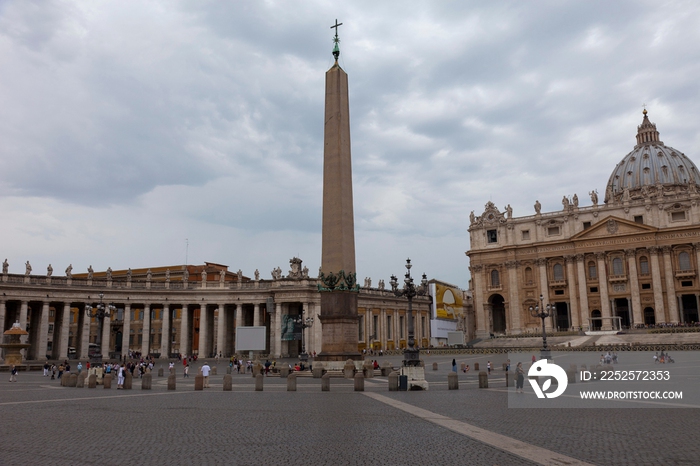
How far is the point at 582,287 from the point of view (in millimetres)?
80125

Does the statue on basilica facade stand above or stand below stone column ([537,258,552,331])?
above

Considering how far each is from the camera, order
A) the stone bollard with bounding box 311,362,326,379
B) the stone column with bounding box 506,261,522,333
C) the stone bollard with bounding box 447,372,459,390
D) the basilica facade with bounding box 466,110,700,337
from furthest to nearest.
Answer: the stone column with bounding box 506,261,522,333 → the basilica facade with bounding box 466,110,700,337 → the stone bollard with bounding box 311,362,326,379 → the stone bollard with bounding box 447,372,459,390

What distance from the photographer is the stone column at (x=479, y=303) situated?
87375 mm

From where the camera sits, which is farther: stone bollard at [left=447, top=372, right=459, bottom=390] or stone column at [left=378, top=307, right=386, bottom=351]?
stone column at [left=378, top=307, right=386, bottom=351]

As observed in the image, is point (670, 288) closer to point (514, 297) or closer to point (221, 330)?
point (514, 297)

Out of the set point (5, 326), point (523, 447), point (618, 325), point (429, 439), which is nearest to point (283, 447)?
point (429, 439)

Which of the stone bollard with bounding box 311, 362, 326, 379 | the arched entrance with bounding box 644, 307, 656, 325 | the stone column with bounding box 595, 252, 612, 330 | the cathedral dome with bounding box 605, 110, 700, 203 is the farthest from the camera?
the cathedral dome with bounding box 605, 110, 700, 203

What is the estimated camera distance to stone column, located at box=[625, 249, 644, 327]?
75.4 meters

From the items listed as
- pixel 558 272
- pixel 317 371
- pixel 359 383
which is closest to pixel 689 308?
pixel 558 272

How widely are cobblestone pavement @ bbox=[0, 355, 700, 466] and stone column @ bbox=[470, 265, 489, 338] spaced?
7341 cm

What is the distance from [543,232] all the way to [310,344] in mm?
46557

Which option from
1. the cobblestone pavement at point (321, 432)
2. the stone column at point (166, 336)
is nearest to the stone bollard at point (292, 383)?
the cobblestone pavement at point (321, 432)

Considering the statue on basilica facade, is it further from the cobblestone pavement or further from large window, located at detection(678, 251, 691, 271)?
the cobblestone pavement

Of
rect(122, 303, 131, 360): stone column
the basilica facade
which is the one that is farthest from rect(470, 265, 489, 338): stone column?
rect(122, 303, 131, 360): stone column
